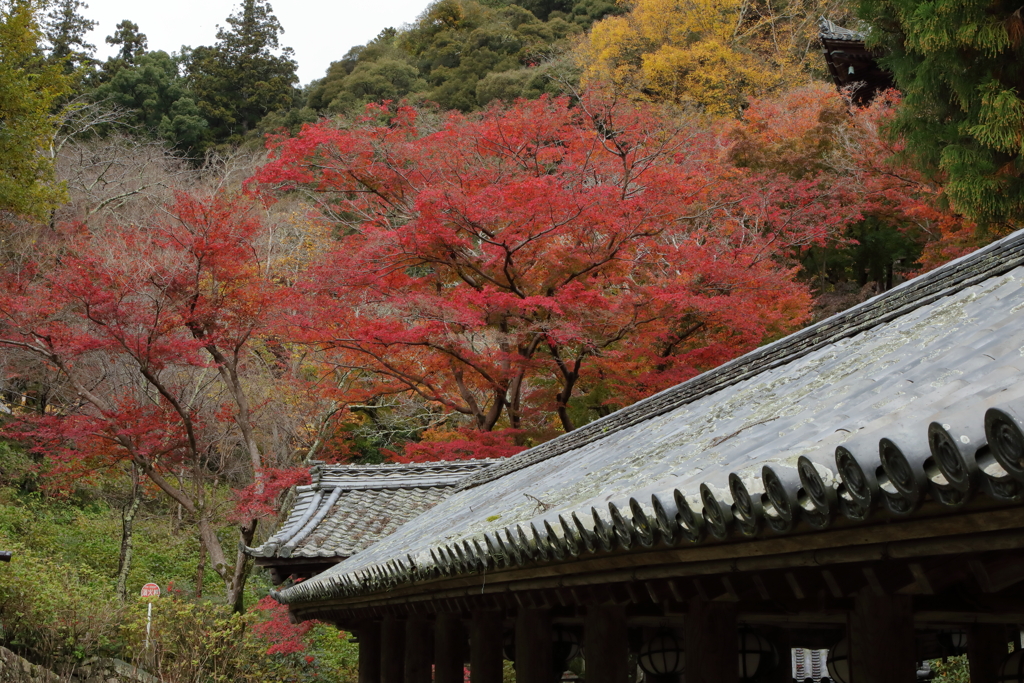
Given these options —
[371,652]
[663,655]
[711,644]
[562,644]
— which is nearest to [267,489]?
[371,652]

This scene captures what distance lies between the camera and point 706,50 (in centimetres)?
2775

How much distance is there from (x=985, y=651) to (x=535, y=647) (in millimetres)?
2403

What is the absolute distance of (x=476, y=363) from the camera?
523 inches

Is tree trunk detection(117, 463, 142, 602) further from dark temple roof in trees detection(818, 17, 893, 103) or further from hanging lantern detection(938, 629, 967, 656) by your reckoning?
dark temple roof in trees detection(818, 17, 893, 103)

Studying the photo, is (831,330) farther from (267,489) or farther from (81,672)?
(81,672)

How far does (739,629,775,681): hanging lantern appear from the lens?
5074mm

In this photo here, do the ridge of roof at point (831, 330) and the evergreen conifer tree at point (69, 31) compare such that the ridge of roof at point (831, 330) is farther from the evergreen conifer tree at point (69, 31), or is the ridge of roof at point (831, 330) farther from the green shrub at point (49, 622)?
the evergreen conifer tree at point (69, 31)

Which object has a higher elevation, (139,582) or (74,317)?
(74,317)

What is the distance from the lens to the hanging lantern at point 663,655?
524cm

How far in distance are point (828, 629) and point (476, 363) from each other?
8.36 m

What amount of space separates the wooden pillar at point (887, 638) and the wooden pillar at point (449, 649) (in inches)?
138

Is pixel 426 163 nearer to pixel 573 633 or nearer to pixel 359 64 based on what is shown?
pixel 573 633

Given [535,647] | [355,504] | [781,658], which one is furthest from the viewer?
[355,504]

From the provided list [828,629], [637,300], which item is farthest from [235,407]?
[828,629]
